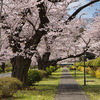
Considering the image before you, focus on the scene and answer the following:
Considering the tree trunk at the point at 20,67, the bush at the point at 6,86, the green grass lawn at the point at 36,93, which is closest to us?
the bush at the point at 6,86

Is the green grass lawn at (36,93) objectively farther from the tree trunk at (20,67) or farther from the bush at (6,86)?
the tree trunk at (20,67)

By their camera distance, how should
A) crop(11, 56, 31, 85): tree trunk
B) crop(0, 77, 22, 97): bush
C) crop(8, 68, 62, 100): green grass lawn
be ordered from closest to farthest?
crop(0, 77, 22, 97): bush
crop(8, 68, 62, 100): green grass lawn
crop(11, 56, 31, 85): tree trunk

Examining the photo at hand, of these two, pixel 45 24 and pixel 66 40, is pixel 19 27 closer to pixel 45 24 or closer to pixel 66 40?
pixel 45 24

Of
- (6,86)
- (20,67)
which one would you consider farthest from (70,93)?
(6,86)

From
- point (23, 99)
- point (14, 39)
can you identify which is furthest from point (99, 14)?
point (23, 99)

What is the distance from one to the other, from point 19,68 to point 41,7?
190 inches

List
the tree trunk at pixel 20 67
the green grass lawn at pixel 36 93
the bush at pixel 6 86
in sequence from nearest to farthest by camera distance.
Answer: the bush at pixel 6 86
the green grass lawn at pixel 36 93
the tree trunk at pixel 20 67

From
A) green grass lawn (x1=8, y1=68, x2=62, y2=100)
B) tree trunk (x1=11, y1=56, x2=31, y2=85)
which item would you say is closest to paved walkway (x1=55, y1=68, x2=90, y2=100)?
green grass lawn (x1=8, y1=68, x2=62, y2=100)

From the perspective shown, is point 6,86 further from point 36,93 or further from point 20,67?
point 20,67

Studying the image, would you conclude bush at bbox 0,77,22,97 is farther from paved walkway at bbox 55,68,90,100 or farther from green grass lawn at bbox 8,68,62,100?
paved walkway at bbox 55,68,90,100

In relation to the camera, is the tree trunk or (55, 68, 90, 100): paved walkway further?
the tree trunk

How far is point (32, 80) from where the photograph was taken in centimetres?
1720

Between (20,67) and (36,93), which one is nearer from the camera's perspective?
(36,93)

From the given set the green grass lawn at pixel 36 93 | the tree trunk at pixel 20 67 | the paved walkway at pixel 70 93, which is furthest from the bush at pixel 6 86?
the tree trunk at pixel 20 67
